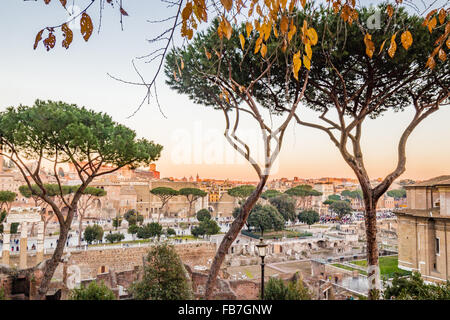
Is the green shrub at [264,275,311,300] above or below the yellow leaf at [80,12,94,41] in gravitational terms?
below

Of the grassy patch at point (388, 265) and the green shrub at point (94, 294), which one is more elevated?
the green shrub at point (94, 294)

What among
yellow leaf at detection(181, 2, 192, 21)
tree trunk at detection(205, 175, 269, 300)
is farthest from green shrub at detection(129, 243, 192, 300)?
yellow leaf at detection(181, 2, 192, 21)

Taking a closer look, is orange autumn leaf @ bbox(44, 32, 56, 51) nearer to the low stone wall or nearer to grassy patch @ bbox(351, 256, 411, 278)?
the low stone wall

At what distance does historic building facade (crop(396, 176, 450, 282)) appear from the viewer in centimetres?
1010

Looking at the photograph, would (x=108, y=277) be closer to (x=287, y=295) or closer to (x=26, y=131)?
(x=26, y=131)

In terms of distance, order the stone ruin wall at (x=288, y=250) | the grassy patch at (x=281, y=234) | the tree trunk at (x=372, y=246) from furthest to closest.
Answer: the grassy patch at (x=281, y=234) → the stone ruin wall at (x=288, y=250) → the tree trunk at (x=372, y=246)

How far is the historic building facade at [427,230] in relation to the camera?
1010 centimetres

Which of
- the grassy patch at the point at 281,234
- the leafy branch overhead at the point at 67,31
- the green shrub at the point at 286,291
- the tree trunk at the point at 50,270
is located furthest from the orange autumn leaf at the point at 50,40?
the grassy patch at the point at 281,234

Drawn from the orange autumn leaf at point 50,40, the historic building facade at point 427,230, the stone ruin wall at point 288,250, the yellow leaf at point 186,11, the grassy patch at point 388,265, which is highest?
the yellow leaf at point 186,11

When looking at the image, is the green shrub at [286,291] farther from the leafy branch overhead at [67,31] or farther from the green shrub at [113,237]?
the green shrub at [113,237]

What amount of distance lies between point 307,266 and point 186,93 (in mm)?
12666

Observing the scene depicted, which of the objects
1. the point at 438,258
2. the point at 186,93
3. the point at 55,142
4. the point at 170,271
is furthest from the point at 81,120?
the point at 438,258
